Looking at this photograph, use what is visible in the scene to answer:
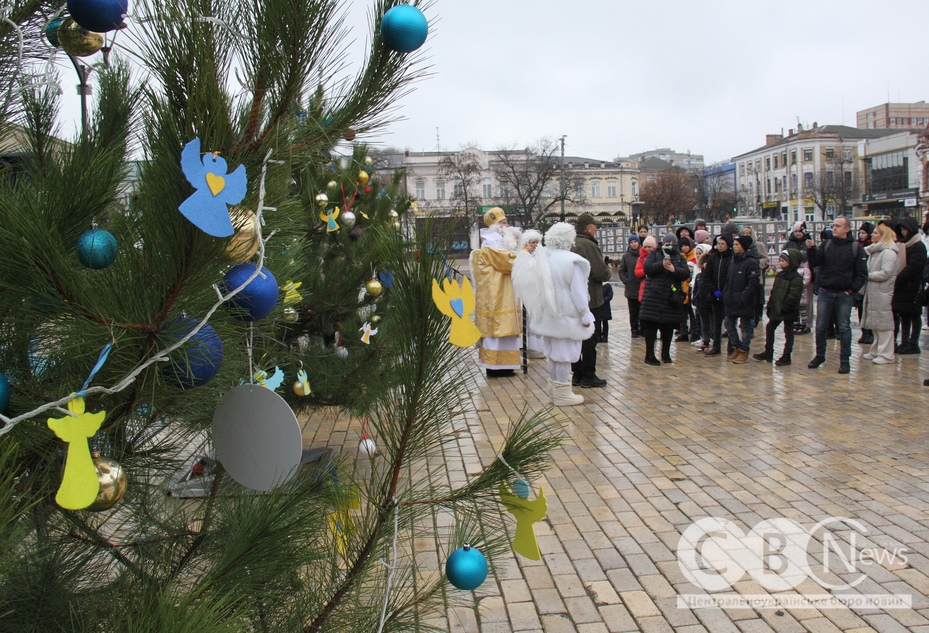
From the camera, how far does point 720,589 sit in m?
3.38

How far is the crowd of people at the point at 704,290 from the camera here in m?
7.42

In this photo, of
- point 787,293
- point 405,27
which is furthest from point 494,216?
point 405,27

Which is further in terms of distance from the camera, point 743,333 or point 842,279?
point 743,333

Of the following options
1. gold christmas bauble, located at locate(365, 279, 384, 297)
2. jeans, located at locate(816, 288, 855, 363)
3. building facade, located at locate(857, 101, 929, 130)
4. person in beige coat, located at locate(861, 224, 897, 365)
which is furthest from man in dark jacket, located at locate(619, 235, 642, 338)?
building facade, located at locate(857, 101, 929, 130)

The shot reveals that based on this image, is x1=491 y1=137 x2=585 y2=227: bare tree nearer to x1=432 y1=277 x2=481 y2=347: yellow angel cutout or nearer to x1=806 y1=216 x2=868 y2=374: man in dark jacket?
x1=806 y1=216 x2=868 y2=374: man in dark jacket

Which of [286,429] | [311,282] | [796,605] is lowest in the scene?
[796,605]

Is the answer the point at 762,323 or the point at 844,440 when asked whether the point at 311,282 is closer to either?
the point at 844,440

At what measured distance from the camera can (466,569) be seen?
4.38 ft

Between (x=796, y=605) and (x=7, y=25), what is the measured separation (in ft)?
11.7

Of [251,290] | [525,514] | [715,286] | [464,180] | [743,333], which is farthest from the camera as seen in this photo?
[464,180]

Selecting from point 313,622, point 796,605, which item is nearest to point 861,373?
point 796,605

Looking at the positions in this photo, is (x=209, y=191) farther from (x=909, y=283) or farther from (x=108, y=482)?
(x=909, y=283)

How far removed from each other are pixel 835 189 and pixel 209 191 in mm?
78302

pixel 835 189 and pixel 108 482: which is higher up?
pixel 835 189
